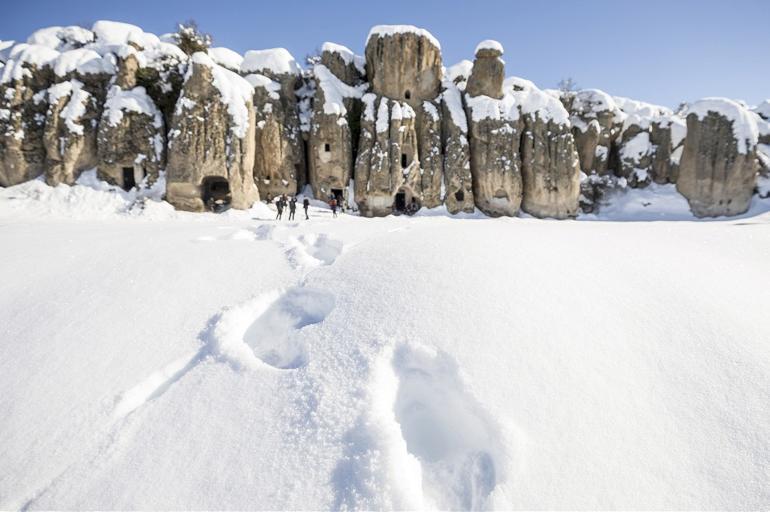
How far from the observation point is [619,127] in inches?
1082

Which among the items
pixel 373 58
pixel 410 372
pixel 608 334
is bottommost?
pixel 410 372

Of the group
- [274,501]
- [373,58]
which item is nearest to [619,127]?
[373,58]

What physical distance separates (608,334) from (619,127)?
105 feet

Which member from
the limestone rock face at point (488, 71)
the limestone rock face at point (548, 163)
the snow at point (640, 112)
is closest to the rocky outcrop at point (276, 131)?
the limestone rock face at point (488, 71)

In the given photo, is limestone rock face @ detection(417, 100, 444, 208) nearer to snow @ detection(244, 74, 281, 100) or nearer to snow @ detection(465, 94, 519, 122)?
snow @ detection(465, 94, 519, 122)

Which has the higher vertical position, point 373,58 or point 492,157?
point 373,58

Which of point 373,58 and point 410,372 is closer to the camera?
point 410,372

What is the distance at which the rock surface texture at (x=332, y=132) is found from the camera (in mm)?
16188

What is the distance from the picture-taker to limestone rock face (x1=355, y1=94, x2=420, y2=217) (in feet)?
66.1

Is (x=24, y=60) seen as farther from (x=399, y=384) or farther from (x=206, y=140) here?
(x=399, y=384)

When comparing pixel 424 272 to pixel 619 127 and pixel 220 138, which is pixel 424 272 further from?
pixel 619 127

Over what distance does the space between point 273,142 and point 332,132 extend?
360 cm

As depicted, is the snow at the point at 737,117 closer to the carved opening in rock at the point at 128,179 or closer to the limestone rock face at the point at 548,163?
the limestone rock face at the point at 548,163

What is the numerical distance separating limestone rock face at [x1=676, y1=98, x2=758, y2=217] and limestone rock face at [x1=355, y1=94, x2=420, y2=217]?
66.1ft
